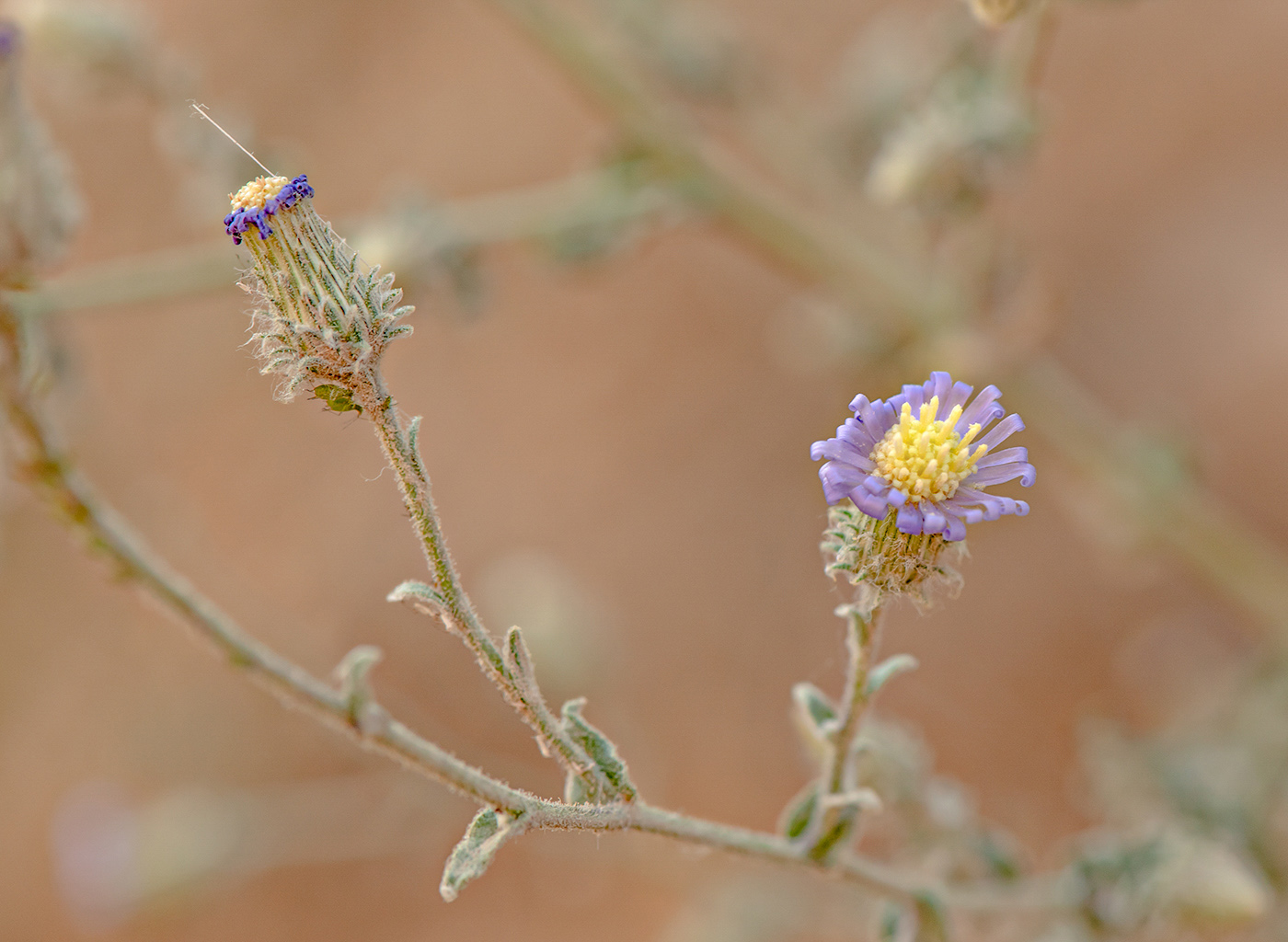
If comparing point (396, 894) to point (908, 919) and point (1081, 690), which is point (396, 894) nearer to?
point (1081, 690)

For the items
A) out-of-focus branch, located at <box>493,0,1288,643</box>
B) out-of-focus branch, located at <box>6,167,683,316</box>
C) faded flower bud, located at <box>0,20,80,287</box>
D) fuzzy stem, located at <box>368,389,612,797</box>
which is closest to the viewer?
fuzzy stem, located at <box>368,389,612,797</box>

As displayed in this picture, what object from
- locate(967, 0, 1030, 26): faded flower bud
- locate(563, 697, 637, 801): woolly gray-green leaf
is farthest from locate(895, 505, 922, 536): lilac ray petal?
locate(967, 0, 1030, 26): faded flower bud

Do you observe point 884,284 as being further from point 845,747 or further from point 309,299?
point 309,299

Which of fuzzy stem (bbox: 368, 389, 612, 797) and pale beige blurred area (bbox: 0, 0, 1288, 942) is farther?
pale beige blurred area (bbox: 0, 0, 1288, 942)

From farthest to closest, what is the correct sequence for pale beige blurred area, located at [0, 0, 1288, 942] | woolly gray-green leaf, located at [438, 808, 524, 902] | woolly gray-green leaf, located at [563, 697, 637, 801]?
1. pale beige blurred area, located at [0, 0, 1288, 942]
2. woolly gray-green leaf, located at [563, 697, 637, 801]
3. woolly gray-green leaf, located at [438, 808, 524, 902]

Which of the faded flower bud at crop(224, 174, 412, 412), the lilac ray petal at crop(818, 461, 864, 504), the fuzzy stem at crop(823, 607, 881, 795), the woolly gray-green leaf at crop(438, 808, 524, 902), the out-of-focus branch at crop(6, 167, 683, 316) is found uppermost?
the out-of-focus branch at crop(6, 167, 683, 316)

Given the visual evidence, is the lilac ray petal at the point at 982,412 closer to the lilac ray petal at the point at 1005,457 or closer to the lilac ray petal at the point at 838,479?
the lilac ray petal at the point at 1005,457

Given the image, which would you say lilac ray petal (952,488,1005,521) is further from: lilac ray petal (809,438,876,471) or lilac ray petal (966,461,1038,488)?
lilac ray petal (809,438,876,471)
